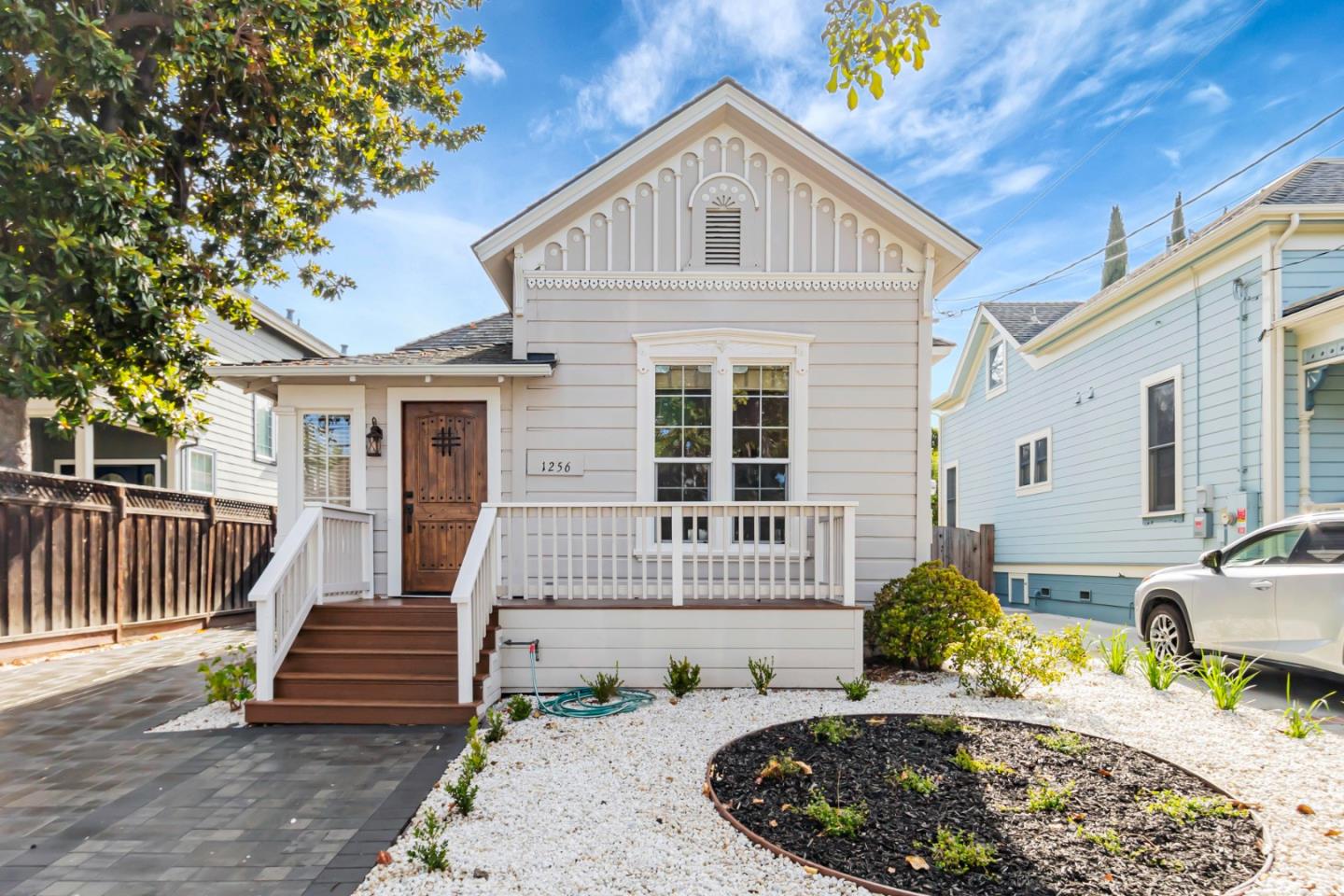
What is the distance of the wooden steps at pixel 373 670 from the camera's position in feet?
16.7

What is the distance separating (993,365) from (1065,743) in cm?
1199

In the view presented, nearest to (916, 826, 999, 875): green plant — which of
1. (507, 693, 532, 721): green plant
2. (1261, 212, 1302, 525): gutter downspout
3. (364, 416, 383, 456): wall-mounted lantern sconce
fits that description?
(507, 693, 532, 721): green plant

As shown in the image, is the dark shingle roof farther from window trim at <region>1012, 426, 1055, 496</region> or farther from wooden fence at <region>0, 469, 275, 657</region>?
wooden fence at <region>0, 469, 275, 657</region>

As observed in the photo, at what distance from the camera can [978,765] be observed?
375cm

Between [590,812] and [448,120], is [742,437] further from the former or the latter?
[448,120]

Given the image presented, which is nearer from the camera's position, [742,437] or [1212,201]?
[742,437]

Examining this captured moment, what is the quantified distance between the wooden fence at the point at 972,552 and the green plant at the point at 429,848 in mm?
12554

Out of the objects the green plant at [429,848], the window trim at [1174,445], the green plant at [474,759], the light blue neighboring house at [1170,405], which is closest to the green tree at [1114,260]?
the light blue neighboring house at [1170,405]

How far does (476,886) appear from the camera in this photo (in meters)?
2.76

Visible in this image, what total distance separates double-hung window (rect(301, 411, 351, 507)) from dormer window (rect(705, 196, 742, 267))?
13.9ft

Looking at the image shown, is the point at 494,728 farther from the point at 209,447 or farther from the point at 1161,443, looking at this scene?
the point at 209,447

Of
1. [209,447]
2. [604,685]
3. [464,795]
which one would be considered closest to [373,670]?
[604,685]

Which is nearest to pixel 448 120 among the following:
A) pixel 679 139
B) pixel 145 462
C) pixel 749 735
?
pixel 679 139

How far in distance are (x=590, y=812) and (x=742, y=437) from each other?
4.35 m
